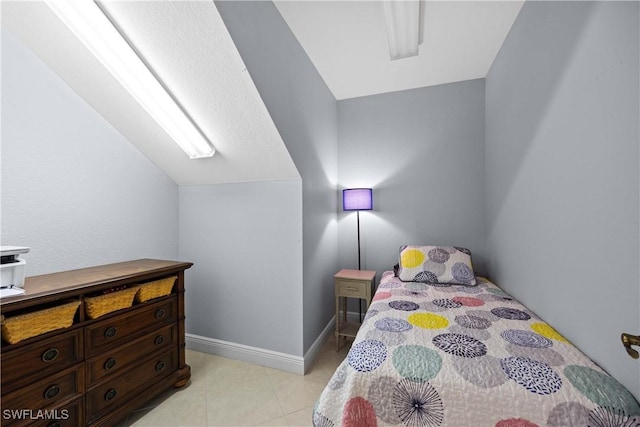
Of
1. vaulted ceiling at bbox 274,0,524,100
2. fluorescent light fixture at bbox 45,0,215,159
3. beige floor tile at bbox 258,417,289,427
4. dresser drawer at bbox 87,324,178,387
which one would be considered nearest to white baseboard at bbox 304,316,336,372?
beige floor tile at bbox 258,417,289,427

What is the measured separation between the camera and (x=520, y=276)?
1667 mm

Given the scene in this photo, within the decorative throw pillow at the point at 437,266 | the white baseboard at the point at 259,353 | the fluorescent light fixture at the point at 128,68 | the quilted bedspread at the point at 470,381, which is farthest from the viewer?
the decorative throw pillow at the point at 437,266

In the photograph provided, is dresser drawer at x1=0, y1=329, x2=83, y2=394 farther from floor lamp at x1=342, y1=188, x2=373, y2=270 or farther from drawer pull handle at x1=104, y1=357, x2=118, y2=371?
floor lamp at x1=342, y1=188, x2=373, y2=270

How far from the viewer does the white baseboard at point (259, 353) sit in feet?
Answer: 6.25

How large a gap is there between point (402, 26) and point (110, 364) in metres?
2.73

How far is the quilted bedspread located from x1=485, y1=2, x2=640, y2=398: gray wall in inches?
5.9

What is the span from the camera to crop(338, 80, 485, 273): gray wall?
2.45 metres

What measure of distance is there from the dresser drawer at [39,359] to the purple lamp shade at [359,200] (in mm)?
2091

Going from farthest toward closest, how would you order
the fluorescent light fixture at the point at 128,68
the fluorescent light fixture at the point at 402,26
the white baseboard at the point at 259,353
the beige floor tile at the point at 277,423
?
the white baseboard at the point at 259,353 < the fluorescent light fixture at the point at 402,26 < the beige floor tile at the point at 277,423 < the fluorescent light fixture at the point at 128,68

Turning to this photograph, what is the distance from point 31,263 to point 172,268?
2.36 ft

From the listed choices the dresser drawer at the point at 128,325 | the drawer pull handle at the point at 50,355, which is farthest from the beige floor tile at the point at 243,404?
the drawer pull handle at the point at 50,355

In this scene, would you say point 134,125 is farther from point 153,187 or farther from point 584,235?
point 584,235

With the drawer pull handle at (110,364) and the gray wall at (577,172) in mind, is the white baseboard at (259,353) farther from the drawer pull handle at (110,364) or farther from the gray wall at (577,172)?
the gray wall at (577,172)

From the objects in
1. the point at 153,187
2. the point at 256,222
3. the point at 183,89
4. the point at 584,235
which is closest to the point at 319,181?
the point at 256,222
